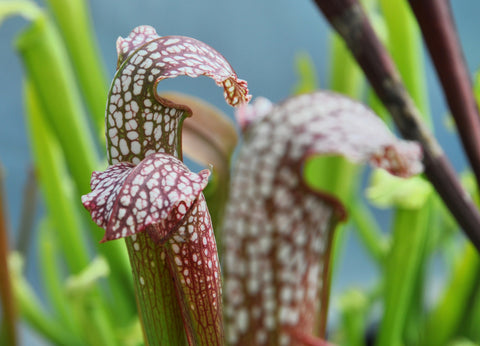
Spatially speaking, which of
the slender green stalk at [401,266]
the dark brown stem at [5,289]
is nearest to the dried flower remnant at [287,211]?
the dark brown stem at [5,289]

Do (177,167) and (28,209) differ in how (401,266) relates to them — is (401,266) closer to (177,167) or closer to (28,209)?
(177,167)

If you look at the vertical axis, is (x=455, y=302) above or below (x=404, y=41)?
below

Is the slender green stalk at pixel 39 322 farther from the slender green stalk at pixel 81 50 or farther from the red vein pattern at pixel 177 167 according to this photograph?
the red vein pattern at pixel 177 167

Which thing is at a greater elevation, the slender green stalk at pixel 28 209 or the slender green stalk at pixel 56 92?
the slender green stalk at pixel 56 92

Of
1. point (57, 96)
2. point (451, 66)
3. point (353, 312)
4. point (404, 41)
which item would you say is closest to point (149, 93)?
point (451, 66)

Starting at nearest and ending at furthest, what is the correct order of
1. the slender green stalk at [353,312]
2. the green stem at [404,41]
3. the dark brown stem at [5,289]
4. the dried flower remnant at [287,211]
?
the dried flower remnant at [287,211] < the dark brown stem at [5,289] < the green stem at [404,41] < the slender green stalk at [353,312]

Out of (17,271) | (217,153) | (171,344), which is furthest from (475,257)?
(17,271)

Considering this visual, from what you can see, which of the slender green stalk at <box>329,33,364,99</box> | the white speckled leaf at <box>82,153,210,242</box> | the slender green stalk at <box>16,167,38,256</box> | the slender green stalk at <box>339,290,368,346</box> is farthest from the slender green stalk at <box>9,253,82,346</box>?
the white speckled leaf at <box>82,153,210,242</box>
